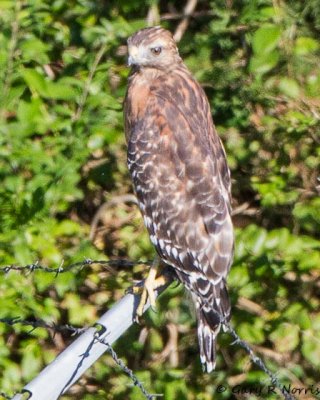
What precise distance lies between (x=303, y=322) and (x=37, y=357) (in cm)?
139

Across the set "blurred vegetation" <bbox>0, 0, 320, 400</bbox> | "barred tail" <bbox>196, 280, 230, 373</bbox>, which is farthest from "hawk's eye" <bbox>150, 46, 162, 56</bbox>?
"barred tail" <bbox>196, 280, 230, 373</bbox>

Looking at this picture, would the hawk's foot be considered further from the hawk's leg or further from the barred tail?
the barred tail

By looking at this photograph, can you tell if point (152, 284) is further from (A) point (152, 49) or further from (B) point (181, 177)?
(A) point (152, 49)

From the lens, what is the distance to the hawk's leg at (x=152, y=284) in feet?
13.1

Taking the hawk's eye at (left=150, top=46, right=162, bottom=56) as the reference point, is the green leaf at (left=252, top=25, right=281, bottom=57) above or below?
above

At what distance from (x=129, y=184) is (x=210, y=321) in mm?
1962

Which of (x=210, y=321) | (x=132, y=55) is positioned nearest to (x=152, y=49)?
(x=132, y=55)

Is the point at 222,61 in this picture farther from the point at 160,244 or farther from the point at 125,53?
the point at 160,244

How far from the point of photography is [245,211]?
231 inches

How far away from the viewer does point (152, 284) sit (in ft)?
13.8

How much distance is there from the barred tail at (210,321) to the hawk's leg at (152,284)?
0.66 ft

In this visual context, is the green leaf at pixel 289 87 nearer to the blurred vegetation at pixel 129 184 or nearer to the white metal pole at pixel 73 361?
the blurred vegetation at pixel 129 184

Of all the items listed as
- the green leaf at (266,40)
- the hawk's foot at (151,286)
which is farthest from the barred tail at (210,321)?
the green leaf at (266,40)

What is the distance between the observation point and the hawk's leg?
398 cm
